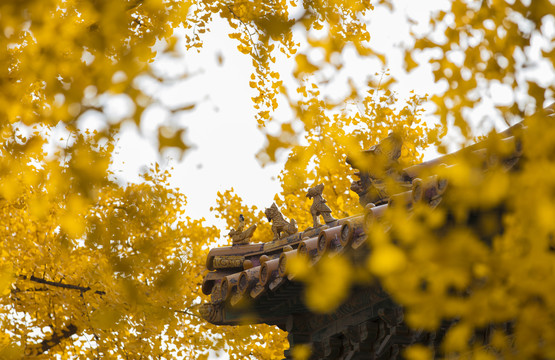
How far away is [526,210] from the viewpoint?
61.0 inches

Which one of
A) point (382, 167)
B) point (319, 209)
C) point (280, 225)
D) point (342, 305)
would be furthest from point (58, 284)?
point (382, 167)

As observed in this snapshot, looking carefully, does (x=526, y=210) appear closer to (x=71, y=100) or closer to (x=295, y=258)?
(x=71, y=100)

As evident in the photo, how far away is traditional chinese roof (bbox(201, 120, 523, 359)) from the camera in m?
3.49

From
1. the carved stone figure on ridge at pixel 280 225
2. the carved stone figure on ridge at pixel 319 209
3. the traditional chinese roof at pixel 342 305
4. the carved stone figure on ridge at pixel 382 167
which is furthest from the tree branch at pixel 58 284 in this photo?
the carved stone figure on ridge at pixel 382 167

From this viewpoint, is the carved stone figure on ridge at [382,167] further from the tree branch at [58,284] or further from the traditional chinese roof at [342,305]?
the tree branch at [58,284]

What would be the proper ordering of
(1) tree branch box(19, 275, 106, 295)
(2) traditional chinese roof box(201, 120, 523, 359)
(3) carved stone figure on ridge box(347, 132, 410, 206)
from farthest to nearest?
1. (1) tree branch box(19, 275, 106, 295)
2. (3) carved stone figure on ridge box(347, 132, 410, 206)
3. (2) traditional chinese roof box(201, 120, 523, 359)

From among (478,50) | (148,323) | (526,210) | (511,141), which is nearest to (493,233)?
(511,141)

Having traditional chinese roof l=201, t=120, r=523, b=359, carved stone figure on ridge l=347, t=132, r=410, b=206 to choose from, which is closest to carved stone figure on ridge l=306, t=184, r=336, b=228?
traditional chinese roof l=201, t=120, r=523, b=359

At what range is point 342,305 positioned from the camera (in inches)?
169

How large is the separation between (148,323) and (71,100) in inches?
269

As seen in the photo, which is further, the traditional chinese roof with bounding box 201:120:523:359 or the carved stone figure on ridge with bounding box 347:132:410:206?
the carved stone figure on ridge with bounding box 347:132:410:206

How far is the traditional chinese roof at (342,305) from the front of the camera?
349 centimetres

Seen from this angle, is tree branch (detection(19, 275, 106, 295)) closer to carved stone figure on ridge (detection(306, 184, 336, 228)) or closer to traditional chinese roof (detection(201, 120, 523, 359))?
traditional chinese roof (detection(201, 120, 523, 359))

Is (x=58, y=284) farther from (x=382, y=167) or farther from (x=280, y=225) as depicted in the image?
(x=382, y=167)
